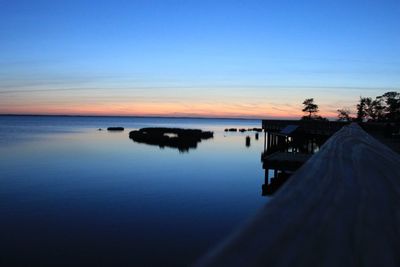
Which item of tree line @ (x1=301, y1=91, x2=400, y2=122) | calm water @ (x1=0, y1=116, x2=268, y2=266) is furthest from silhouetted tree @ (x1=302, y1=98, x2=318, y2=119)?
calm water @ (x1=0, y1=116, x2=268, y2=266)

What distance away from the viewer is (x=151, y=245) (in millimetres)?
12594

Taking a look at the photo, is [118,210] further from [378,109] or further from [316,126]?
[378,109]

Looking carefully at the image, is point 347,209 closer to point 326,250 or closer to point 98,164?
point 326,250

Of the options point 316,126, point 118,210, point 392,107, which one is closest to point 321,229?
point 118,210

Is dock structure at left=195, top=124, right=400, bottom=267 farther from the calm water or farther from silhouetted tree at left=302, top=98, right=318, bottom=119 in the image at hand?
silhouetted tree at left=302, top=98, right=318, bottom=119

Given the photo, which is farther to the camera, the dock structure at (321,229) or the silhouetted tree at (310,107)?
the silhouetted tree at (310,107)

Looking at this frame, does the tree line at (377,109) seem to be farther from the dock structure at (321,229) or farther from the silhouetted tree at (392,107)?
the dock structure at (321,229)

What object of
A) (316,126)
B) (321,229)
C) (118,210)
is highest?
(321,229)

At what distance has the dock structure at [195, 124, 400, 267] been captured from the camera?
4.28ft

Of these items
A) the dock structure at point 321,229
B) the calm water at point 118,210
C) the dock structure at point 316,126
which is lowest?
the calm water at point 118,210

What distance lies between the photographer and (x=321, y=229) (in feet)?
5.50

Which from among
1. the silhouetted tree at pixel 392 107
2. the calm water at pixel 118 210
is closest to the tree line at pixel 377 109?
the silhouetted tree at pixel 392 107

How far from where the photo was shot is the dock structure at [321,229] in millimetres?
1305

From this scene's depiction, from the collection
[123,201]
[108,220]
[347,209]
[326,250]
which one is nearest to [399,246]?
[326,250]
